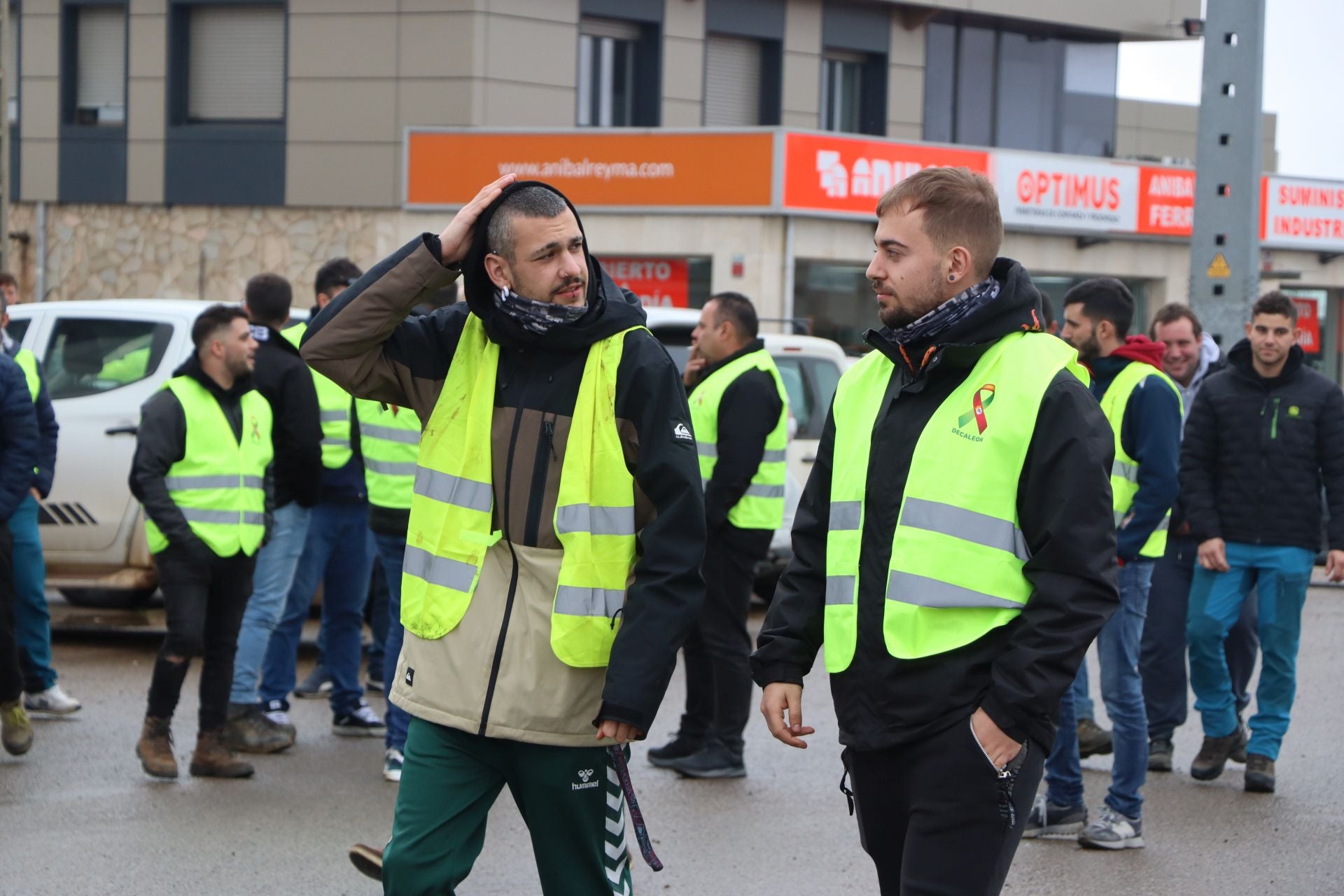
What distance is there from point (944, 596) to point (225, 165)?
20.5 meters

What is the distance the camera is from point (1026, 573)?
11.0ft

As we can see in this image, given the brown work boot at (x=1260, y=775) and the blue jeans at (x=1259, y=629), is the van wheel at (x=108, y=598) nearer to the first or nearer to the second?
the blue jeans at (x=1259, y=629)

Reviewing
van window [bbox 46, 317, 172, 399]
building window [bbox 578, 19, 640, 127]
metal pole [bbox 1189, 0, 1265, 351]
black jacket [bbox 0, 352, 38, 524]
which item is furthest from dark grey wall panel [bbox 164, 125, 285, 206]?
black jacket [bbox 0, 352, 38, 524]

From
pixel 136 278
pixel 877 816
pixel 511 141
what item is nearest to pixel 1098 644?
pixel 877 816

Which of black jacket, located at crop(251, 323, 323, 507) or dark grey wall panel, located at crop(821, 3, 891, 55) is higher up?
dark grey wall panel, located at crop(821, 3, 891, 55)

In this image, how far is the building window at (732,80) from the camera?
23391 mm

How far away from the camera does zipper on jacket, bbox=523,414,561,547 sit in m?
3.83

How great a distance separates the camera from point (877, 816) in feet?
11.5

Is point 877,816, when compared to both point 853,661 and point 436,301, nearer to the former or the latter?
point 853,661

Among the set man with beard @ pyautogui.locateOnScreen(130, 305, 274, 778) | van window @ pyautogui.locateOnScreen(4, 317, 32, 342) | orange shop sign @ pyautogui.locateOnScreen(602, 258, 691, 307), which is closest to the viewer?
man with beard @ pyautogui.locateOnScreen(130, 305, 274, 778)

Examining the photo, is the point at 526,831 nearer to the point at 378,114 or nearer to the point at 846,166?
the point at 846,166

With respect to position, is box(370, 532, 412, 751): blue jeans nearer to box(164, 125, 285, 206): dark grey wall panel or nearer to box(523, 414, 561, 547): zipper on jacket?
box(523, 414, 561, 547): zipper on jacket

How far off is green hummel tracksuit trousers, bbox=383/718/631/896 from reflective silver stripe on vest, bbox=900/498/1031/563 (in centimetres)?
97

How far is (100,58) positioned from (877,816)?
22.2 m
